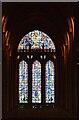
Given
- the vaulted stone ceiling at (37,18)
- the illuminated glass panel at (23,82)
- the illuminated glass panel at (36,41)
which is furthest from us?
the illuminated glass panel at (36,41)

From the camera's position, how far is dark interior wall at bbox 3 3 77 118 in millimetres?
28344

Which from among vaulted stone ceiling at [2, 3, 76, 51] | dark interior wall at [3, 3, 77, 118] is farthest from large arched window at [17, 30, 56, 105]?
vaulted stone ceiling at [2, 3, 76, 51]

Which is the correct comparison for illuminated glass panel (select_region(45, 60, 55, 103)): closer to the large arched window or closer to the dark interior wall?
the large arched window

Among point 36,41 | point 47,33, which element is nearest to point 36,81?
point 36,41

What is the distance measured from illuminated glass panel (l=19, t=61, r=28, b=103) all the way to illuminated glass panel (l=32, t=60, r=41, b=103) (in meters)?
0.72

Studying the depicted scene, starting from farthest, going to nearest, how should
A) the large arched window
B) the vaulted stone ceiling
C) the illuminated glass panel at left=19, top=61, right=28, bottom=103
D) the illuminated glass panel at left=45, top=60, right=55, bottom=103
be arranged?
1. the illuminated glass panel at left=45, top=60, right=55, bottom=103
2. the illuminated glass panel at left=19, top=61, right=28, bottom=103
3. the large arched window
4. the vaulted stone ceiling

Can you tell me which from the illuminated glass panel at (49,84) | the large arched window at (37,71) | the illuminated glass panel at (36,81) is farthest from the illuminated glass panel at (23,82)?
the illuminated glass panel at (49,84)

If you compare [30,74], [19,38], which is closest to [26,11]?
[19,38]

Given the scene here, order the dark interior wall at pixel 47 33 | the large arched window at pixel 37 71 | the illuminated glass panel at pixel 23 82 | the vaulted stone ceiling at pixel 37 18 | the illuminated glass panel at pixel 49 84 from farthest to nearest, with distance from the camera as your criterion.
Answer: the illuminated glass panel at pixel 49 84, the illuminated glass panel at pixel 23 82, the large arched window at pixel 37 71, the dark interior wall at pixel 47 33, the vaulted stone ceiling at pixel 37 18

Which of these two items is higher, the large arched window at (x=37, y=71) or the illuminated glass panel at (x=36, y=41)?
the illuminated glass panel at (x=36, y=41)

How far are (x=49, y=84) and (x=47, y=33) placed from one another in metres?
4.70

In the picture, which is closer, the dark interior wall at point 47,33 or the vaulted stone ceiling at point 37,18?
the vaulted stone ceiling at point 37,18

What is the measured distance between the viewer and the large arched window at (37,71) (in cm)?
3909

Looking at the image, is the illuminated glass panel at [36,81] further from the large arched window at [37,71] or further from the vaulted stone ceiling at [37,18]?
the vaulted stone ceiling at [37,18]
